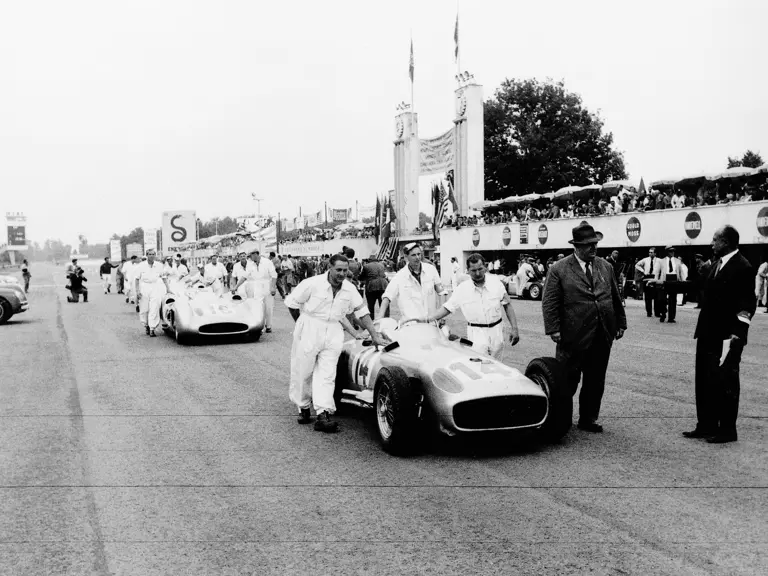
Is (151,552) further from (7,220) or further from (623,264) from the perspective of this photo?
(7,220)

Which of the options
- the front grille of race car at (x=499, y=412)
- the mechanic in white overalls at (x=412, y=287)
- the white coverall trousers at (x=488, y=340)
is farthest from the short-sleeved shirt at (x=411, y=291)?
the front grille of race car at (x=499, y=412)

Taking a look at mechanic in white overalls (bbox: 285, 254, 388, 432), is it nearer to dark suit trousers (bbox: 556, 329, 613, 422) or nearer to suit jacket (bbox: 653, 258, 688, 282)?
dark suit trousers (bbox: 556, 329, 613, 422)

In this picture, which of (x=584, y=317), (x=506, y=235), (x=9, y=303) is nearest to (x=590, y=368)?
(x=584, y=317)

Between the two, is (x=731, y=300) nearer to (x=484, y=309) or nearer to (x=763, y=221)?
(x=484, y=309)

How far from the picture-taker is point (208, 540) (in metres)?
4.51

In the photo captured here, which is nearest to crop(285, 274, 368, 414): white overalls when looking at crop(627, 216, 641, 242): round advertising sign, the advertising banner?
crop(627, 216, 641, 242): round advertising sign

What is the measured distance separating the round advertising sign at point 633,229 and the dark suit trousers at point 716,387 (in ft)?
79.6

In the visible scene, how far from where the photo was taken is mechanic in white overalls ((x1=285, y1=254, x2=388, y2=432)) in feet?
25.0

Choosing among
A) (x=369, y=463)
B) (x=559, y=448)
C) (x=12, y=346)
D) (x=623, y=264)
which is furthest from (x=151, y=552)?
(x=623, y=264)

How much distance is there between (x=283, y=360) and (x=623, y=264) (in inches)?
779

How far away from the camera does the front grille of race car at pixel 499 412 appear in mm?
6281

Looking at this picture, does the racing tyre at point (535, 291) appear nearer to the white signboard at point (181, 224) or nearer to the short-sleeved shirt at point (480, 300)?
the white signboard at point (181, 224)

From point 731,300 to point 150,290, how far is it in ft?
44.1

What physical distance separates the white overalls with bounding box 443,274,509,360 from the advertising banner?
41390 mm
